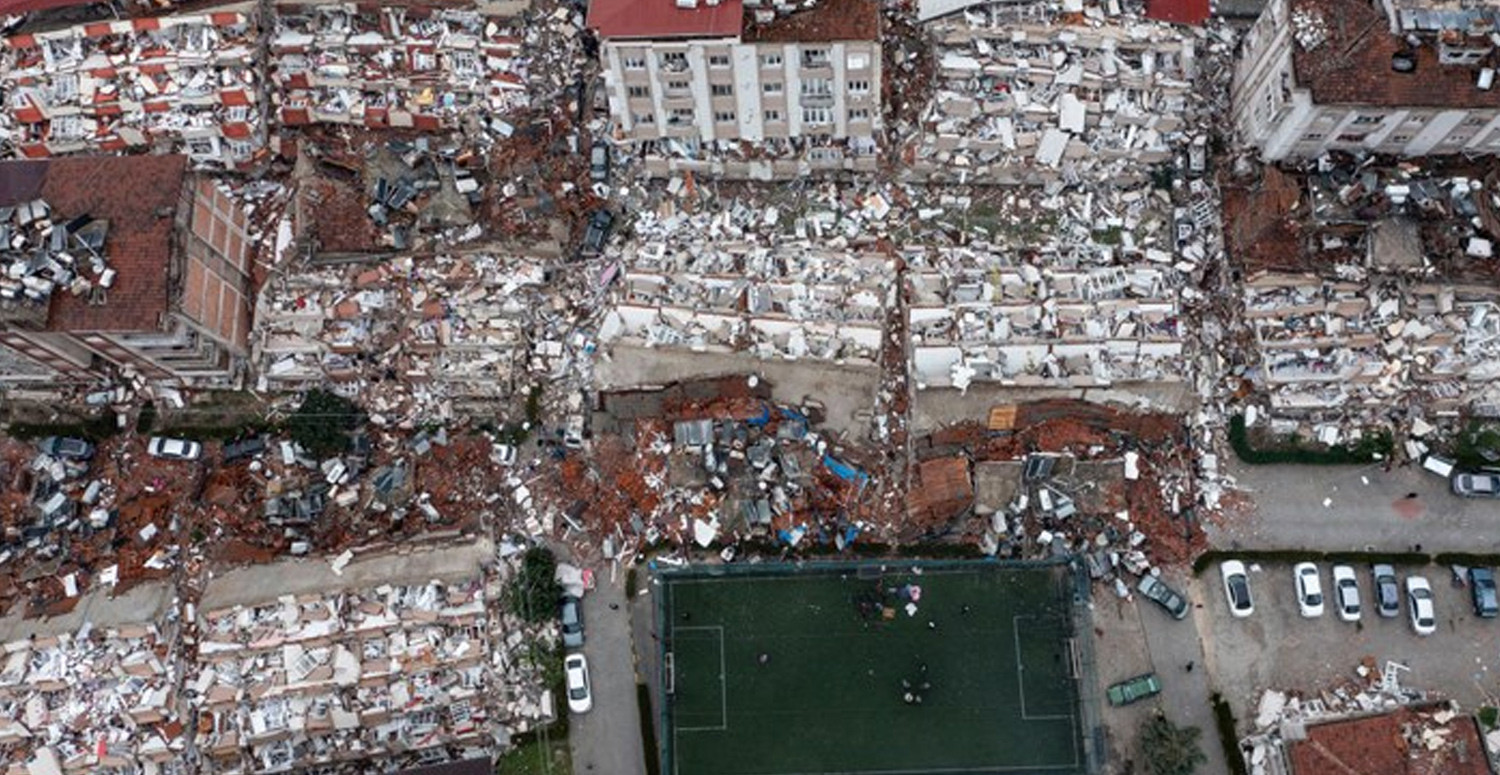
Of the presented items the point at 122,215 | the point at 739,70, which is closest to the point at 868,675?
the point at 739,70

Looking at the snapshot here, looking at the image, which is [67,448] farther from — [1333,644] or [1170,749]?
[1333,644]

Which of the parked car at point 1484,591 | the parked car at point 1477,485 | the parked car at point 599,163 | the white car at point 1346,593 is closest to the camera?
the parked car at point 1484,591

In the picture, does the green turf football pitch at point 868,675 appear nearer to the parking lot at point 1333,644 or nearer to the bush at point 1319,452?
the parking lot at point 1333,644

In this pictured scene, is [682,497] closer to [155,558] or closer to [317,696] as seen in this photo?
[317,696]

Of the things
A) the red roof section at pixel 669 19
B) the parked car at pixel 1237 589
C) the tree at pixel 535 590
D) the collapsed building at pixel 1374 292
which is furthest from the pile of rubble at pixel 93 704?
the collapsed building at pixel 1374 292

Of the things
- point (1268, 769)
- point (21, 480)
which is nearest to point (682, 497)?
point (1268, 769)

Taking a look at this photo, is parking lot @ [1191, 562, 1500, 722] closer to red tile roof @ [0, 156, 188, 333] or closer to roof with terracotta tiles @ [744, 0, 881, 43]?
roof with terracotta tiles @ [744, 0, 881, 43]
